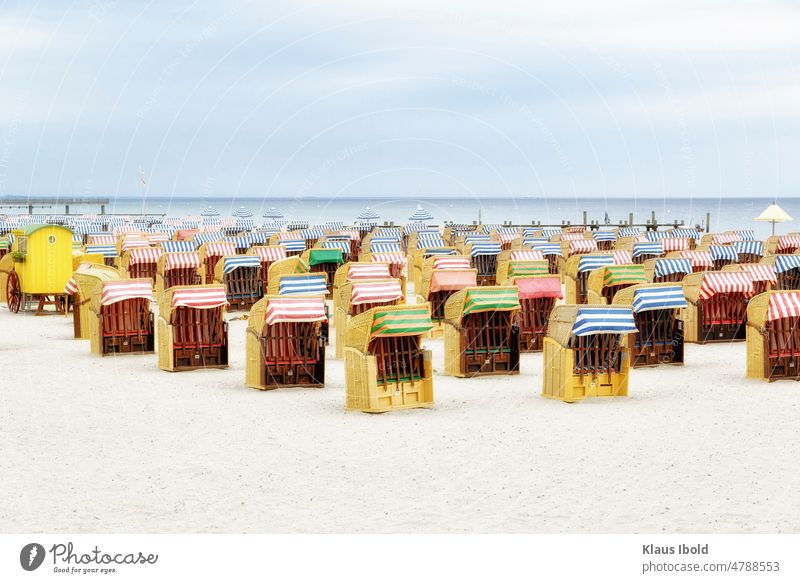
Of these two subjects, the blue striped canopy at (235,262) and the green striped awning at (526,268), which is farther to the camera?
the blue striped canopy at (235,262)

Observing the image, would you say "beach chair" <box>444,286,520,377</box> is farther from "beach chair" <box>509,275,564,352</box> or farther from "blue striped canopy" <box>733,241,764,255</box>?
"blue striped canopy" <box>733,241,764,255</box>

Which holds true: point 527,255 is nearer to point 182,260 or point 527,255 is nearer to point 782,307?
point 182,260

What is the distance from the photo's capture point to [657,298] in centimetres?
1927

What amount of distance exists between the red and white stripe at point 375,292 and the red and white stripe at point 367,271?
143 inches

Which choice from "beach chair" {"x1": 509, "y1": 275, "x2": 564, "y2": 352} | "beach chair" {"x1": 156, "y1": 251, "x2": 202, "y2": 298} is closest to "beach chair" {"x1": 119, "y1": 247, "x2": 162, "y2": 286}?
"beach chair" {"x1": 156, "y1": 251, "x2": 202, "y2": 298}

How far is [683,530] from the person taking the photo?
32.2 ft

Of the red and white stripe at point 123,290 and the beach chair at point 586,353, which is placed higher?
the red and white stripe at point 123,290

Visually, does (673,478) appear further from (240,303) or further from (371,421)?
(240,303)

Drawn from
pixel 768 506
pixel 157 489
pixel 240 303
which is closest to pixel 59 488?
pixel 157 489

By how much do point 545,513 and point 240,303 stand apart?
20.3 m

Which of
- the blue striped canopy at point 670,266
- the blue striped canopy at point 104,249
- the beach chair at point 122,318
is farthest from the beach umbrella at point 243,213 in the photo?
the beach chair at point 122,318

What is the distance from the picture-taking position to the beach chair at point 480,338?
18766mm

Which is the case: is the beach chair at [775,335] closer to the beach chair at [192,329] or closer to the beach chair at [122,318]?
the beach chair at [192,329]

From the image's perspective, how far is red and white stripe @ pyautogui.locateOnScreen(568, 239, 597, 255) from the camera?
37469 mm
